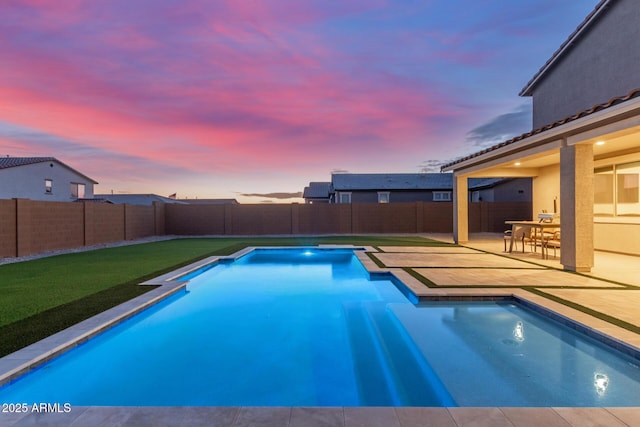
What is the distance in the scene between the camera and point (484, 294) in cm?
589

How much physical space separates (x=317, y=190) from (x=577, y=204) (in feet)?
116

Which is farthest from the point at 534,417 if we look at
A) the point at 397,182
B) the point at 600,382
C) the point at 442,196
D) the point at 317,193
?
the point at 317,193

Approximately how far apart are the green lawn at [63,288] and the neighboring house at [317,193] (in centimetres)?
2934

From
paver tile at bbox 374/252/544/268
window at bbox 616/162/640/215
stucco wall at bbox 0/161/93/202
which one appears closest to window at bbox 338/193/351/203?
paver tile at bbox 374/252/544/268

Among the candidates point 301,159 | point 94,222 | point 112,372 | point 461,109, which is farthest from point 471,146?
point 112,372

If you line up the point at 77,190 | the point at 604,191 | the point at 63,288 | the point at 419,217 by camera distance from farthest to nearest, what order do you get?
the point at 77,190, the point at 419,217, the point at 604,191, the point at 63,288

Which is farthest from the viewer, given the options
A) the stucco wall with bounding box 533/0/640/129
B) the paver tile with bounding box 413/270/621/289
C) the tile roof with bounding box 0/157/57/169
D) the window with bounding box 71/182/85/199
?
the window with bounding box 71/182/85/199

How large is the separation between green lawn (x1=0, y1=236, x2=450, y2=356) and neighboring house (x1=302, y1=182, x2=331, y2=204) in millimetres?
29341

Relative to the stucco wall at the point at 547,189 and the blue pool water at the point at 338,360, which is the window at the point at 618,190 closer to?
the stucco wall at the point at 547,189

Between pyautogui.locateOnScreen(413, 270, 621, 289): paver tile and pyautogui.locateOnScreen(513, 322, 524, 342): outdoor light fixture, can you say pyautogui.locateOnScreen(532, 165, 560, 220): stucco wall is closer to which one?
pyautogui.locateOnScreen(413, 270, 621, 289): paver tile

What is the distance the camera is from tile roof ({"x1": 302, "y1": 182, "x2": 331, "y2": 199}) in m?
40.8

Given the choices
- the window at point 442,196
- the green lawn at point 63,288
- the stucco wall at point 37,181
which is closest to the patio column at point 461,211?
the green lawn at point 63,288

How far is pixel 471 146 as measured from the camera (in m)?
23.4

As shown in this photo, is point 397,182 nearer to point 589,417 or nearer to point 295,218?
point 295,218
